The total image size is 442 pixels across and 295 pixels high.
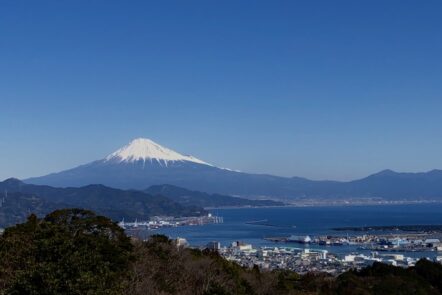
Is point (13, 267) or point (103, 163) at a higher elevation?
point (103, 163)

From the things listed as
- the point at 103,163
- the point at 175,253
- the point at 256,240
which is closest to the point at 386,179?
the point at 103,163

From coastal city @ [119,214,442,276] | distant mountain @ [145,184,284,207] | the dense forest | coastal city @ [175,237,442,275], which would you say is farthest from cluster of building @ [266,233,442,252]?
distant mountain @ [145,184,284,207]

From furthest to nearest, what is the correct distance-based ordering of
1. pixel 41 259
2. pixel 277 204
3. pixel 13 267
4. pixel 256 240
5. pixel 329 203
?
pixel 329 203 < pixel 277 204 < pixel 256 240 < pixel 13 267 < pixel 41 259

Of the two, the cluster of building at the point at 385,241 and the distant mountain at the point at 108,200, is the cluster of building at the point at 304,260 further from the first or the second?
the distant mountain at the point at 108,200

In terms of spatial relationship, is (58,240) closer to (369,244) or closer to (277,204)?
(369,244)

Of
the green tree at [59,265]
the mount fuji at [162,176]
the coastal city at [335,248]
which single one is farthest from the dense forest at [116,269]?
the mount fuji at [162,176]

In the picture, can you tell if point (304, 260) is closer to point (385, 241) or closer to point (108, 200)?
point (385, 241)
